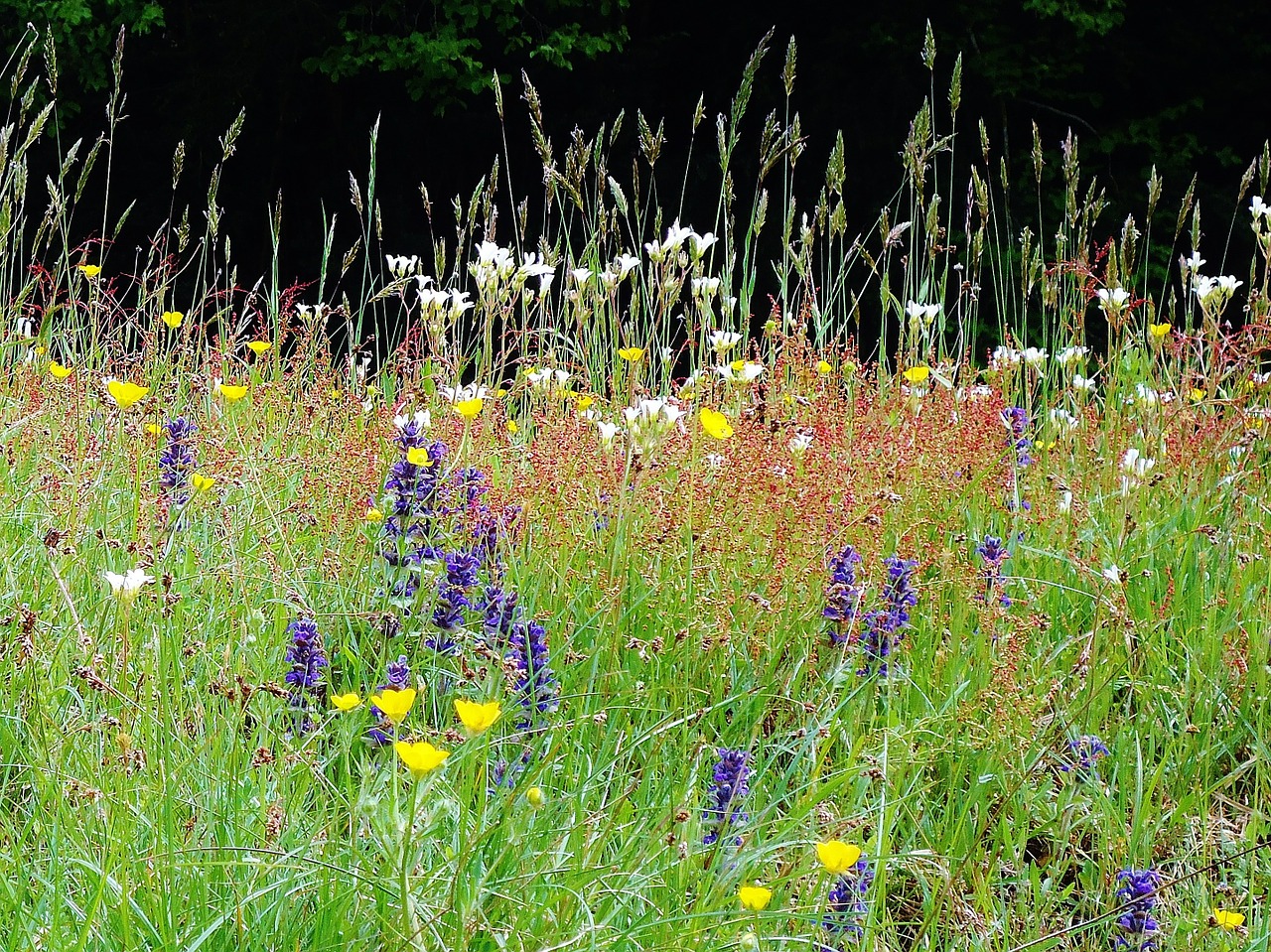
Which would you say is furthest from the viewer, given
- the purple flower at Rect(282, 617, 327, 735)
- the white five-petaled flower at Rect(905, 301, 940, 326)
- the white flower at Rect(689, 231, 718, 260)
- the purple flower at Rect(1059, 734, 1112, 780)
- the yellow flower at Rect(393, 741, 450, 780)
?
the white five-petaled flower at Rect(905, 301, 940, 326)

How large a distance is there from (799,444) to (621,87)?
726 centimetres

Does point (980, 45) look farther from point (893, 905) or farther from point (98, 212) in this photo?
point (893, 905)

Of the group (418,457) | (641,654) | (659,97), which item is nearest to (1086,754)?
(641,654)

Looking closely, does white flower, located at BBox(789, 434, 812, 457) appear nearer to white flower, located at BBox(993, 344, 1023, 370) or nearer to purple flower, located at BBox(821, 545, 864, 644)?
purple flower, located at BBox(821, 545, 864, 644)

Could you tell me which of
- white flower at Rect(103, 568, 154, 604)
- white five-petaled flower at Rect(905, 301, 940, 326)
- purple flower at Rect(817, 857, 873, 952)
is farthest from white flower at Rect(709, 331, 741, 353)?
white flower at Rect(103, 568, 154, 604)

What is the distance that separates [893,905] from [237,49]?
847cm

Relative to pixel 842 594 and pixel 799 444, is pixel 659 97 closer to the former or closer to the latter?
pixel 799 444

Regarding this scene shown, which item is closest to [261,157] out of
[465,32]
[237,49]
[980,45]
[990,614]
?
[237,49]

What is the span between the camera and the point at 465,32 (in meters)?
8.64

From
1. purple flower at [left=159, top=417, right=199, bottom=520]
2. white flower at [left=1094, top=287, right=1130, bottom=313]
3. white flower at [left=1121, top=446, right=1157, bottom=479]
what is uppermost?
white flower at [left=1094, top=287, right=1130, bottom=313]

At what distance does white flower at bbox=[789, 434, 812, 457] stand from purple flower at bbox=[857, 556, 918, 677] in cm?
48

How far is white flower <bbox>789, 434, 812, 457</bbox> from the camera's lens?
2.34 meters

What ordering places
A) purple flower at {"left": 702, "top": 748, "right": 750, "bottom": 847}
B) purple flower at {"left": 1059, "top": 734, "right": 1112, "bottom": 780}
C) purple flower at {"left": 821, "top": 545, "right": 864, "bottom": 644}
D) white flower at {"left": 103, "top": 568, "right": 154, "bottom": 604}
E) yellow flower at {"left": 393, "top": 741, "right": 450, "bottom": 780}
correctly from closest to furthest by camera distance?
1. yellow flower at {"left": 393, "top": 741, "right": 450, "bottom": 780}
2. white flower at {"left": 103, "top": 568, "right": 154, "bottom": 604}
3. purple flower at {"left": 702, "top": 748, "right": 750, "bottom": 847}
4. purple flower at {"left": 1059, "top": 734, "right": 1112, "bottom": 780}
5. purple flower at {"left": 821, "top": 545, "right": 864, "bottom": 644}

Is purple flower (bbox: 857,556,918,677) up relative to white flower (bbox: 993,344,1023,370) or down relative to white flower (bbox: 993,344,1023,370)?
down
